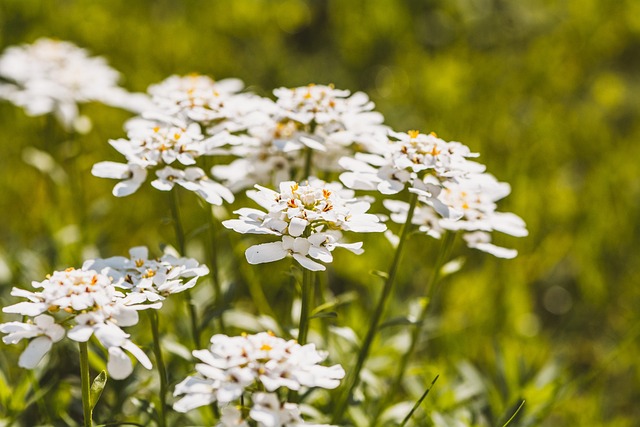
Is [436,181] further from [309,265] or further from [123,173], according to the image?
[123,173]

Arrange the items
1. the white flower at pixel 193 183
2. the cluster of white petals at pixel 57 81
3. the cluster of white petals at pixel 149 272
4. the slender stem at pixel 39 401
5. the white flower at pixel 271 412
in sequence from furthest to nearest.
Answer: the cluster of white petals at pixel 57 81
the slender stem at pixel 39 401
the white flower at pixel 193 183
the cluster of white petals at pixel 149 272
the white flower at pixel 271 412

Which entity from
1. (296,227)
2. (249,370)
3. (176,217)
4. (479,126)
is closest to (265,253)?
(296,227)

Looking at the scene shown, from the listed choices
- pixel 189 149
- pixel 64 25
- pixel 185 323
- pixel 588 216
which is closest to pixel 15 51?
pixel 185 323

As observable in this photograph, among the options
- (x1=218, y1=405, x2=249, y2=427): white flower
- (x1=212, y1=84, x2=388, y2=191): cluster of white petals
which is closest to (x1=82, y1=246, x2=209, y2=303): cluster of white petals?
(x1=218, y1=405, x2=249, y2=427): white flower

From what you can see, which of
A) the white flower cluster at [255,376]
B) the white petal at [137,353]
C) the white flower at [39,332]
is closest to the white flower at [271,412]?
the white flower cluster at [255,376]

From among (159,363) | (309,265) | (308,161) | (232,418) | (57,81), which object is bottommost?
(232,418)

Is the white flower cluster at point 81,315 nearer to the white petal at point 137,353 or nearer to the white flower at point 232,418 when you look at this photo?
the white petal at point 137,353
